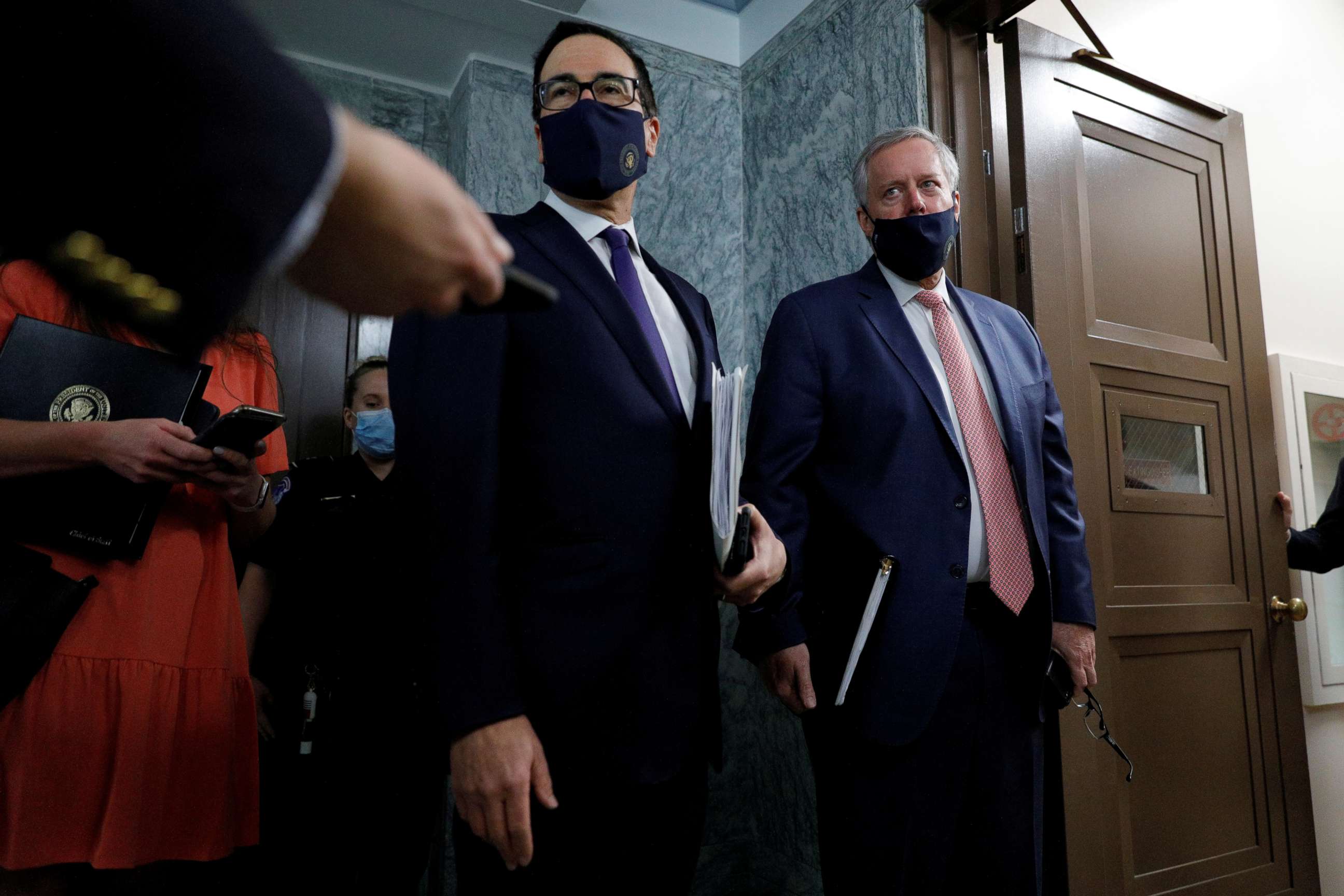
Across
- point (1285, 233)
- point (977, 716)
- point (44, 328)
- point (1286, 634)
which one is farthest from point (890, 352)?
point (1285, 233)

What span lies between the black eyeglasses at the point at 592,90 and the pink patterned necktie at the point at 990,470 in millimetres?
806

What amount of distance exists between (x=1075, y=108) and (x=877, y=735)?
2.00 m

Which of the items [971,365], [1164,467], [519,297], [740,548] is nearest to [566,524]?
[740,548]

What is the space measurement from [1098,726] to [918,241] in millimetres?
1405

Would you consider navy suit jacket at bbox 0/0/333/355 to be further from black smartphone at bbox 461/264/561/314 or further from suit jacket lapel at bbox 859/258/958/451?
suit jacket lapel at bbox 859/258/958/451

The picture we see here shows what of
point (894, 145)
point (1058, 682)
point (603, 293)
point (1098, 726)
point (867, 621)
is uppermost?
point (894, 145)

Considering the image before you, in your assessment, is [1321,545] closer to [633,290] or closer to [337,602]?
Result: [633,290]

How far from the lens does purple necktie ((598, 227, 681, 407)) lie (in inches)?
47.5

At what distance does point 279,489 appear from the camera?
5.65ft

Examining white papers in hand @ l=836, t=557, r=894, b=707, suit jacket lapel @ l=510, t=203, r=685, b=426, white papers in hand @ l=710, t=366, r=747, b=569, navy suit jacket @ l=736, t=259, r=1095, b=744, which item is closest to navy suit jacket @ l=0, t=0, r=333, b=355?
white papers in hand @ l=710, t=366, r=747, b=569

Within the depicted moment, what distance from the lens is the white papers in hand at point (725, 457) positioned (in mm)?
978

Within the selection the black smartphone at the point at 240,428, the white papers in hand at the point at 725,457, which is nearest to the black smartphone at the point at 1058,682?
the white papers in hand at the point at 725,457

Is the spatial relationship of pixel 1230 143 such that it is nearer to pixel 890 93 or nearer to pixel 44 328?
pixel 890 93

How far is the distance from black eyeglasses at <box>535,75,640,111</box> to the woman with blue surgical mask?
2.92 ft
